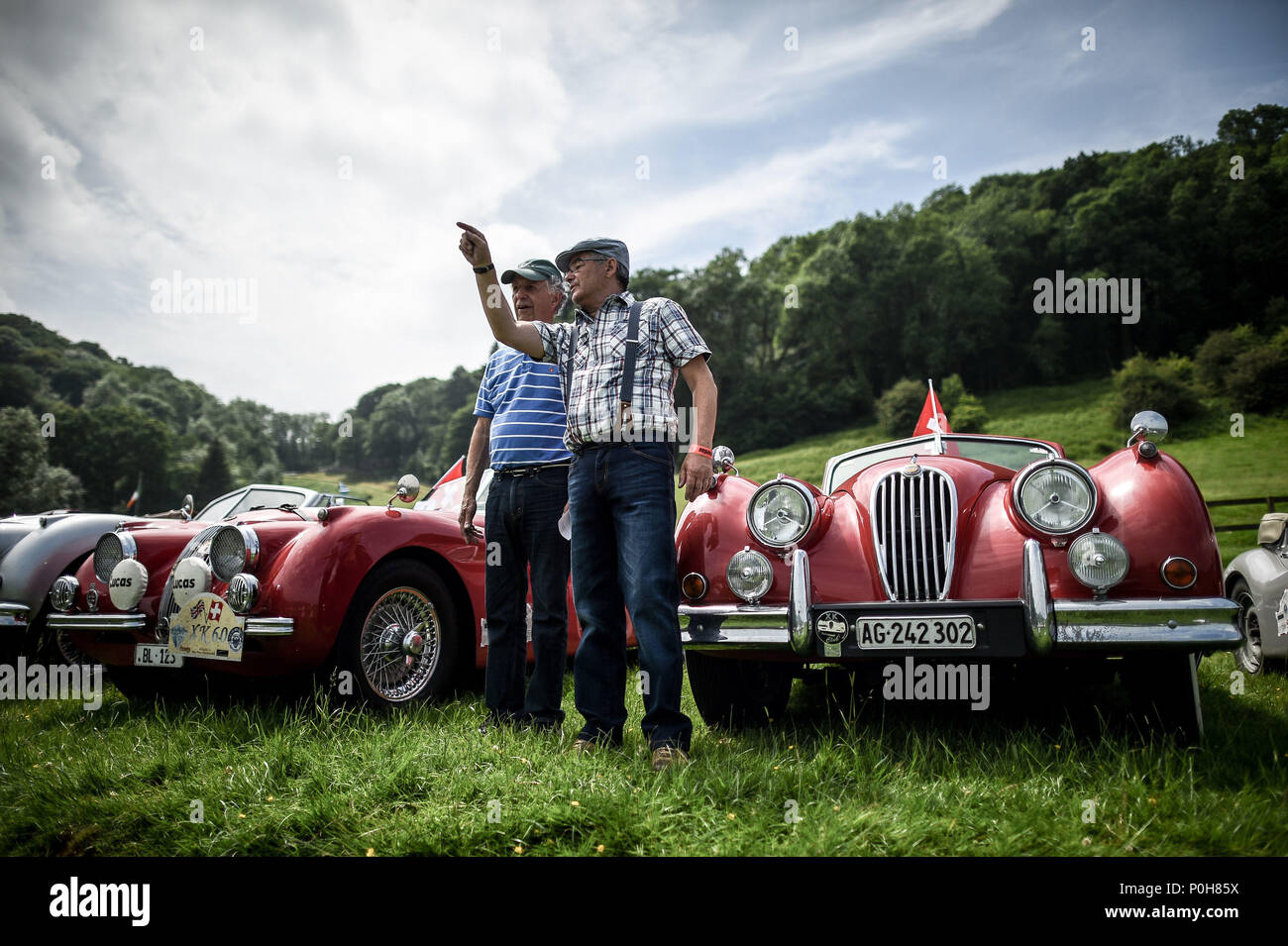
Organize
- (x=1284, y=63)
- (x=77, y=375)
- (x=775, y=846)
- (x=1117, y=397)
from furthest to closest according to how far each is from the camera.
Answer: (x=77, y=375)
(x=1117, y=397)
(x=1284, y=63)
(x=775, y=846)

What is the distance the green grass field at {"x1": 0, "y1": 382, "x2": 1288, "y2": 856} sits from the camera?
197 centimetres

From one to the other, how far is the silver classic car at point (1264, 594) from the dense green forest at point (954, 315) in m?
41.4

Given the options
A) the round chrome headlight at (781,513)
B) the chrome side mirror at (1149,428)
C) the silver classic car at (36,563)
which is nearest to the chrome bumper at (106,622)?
the silver classic car at (36,563)

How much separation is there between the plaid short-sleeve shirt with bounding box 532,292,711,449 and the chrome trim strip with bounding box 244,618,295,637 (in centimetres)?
156

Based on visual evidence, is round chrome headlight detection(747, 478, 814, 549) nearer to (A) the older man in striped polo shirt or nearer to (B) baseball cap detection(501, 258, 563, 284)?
(A) the older man in striped polo shirt

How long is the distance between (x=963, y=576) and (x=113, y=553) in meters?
4.21

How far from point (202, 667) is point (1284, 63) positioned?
42.2 feet

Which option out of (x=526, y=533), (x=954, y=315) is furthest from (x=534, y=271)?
(x=954, y=315)

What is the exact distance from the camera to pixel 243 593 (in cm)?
336

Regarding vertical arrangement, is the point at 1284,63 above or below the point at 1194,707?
above

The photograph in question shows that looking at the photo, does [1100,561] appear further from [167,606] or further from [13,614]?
[13,614]
